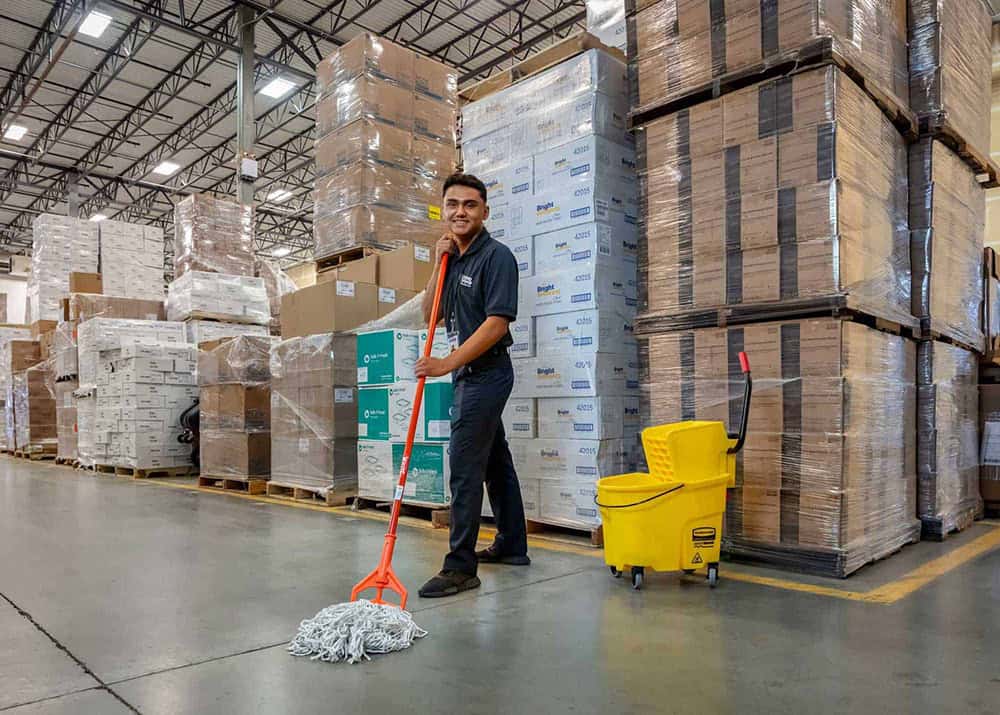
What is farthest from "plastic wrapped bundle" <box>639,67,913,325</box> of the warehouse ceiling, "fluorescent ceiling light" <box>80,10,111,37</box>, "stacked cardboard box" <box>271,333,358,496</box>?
"fluorescent ceiling light" <box>80,10,111,37</box>

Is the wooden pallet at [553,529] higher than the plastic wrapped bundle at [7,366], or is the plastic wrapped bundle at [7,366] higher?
the plastic wrapped bundle at [7,366]

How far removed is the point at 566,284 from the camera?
4.06 meters

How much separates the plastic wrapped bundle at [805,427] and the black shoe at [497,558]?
1003 millimetres

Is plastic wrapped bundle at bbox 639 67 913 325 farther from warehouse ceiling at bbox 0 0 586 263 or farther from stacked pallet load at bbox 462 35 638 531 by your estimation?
warehouse ceiling at bbox 0 0 586 263

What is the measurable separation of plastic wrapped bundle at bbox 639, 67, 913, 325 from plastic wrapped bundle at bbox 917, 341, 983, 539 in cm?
50

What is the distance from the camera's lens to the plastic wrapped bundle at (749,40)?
3268 millimetres

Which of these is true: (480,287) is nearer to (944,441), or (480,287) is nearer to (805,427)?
(805,427)

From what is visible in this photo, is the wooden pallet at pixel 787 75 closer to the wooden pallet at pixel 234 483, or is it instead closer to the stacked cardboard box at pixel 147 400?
the wooden pallet at pixel 234 483

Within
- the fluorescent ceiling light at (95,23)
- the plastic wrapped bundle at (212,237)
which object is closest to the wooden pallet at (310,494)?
the plastic wrapped bundle at (212,237)

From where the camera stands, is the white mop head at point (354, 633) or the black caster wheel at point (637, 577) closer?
the white mop head at point (354, 633)

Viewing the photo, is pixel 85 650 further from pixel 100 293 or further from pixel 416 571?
pixel 100 293

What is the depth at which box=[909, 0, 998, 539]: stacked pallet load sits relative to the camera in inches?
156

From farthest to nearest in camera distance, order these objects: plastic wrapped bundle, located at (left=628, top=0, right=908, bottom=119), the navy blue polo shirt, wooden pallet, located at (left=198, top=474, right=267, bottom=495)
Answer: wooden pallet, located at (left=198, top=474, right=267, bottom=495), plastic wrapped bundle, located at (left=628, top=0, right=908, bottom=119), the navy blue polo shirt

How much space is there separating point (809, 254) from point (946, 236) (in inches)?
62.0
